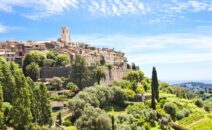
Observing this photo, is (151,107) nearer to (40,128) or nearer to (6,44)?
(40,128)

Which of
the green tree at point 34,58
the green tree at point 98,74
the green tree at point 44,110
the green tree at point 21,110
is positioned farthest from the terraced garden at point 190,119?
the green tree at point 34,58

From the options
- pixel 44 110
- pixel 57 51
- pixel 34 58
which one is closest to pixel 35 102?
pixel 44 110

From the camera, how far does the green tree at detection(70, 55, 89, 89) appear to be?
7844 cm

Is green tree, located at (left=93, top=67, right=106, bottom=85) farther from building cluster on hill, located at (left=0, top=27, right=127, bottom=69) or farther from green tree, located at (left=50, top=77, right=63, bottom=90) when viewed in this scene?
building cluster on hill, located at (left=0, top=27, right=127, bottom=69)

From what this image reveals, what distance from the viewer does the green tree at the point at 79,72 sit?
78438mm

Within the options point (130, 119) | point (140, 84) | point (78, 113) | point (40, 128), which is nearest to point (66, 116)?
point (78, 113)

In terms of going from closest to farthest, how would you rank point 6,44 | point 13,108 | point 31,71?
point 13,108
point 31,71
point 6,44

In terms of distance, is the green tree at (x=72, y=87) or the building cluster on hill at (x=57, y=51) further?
the building cluster on hill at (x=57, y=51)

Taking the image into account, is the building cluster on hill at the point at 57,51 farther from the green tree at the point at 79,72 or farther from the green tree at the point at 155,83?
the green tree at the point at 155,83

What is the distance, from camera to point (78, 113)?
199 ft

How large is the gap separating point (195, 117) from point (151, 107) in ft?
30.9

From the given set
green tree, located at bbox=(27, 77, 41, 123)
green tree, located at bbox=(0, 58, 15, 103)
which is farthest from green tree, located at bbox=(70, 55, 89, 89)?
green tree, located at bbox=(27, 77, 41, 123)

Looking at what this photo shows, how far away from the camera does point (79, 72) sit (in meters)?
79.6

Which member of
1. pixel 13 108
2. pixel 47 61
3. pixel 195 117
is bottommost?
pixel 195 117
